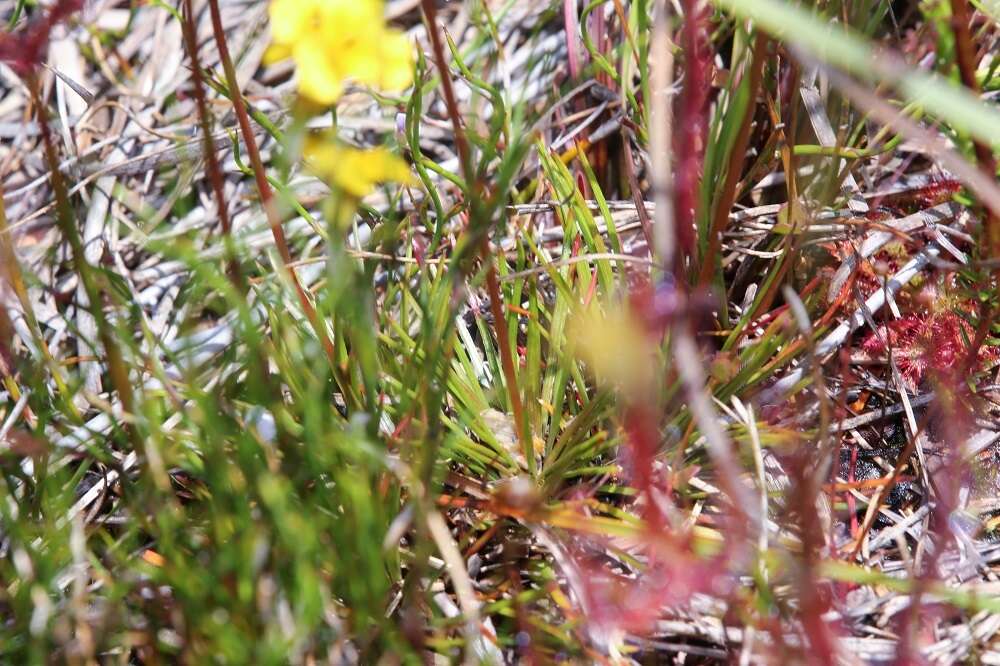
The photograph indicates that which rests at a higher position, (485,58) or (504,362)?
(485,58)

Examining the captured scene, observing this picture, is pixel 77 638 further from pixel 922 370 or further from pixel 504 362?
pixel 922 370

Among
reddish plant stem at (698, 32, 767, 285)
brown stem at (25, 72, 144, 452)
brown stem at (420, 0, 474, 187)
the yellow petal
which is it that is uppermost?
reddish plant stem at (698, 32, 767, 285)

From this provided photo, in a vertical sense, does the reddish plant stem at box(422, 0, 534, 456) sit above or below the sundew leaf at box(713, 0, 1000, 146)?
below

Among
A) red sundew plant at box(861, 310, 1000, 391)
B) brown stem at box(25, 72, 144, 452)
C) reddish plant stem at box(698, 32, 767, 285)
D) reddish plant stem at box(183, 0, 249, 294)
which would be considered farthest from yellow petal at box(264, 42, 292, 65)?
red sundew plant at box(861, 310, 1000, 391)

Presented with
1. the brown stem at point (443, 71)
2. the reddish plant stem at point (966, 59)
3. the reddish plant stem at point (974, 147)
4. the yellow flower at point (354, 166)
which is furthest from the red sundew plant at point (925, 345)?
the yellow flower at point (354, 166)

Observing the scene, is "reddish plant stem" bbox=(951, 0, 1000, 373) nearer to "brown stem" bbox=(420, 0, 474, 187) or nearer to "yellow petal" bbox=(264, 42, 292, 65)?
"brown stem" bbox=(420, 0, 474, 187)

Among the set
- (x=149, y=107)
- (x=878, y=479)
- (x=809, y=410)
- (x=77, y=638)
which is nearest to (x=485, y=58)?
(x=149, y=107)

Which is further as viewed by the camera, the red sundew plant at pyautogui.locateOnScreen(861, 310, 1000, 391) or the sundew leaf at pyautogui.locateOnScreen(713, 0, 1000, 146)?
the red sundew plant at pyautogui.locateOnScreen(861, 310, 1000, 391)
